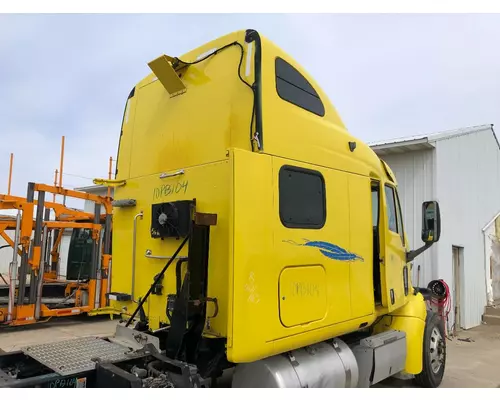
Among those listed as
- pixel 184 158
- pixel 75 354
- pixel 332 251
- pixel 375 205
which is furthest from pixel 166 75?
pixel 375 205

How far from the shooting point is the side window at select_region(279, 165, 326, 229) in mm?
3371

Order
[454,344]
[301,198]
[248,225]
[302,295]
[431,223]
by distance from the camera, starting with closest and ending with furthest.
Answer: [248,225] → [302,295] → [301,198] → [431,223] → [454,344]

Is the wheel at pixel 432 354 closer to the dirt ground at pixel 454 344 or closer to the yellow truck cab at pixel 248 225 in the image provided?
the dirt ground at pixel 454 344

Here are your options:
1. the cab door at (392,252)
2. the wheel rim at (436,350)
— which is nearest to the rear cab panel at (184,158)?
the cab door at (392,252)

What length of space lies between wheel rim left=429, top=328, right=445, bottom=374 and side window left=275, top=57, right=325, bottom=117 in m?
3.64

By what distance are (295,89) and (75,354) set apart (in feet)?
9.26

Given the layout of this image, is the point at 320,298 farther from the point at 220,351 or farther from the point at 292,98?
the point at 292,98

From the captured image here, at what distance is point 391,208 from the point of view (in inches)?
206

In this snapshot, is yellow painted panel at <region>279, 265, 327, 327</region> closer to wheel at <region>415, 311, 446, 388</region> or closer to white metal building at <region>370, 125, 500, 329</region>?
wheel at <region>415, 311, 446, 388</region>

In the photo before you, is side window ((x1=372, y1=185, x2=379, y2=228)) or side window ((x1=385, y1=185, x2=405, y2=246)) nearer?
side window ((x1=372, y1=185, x2=379, y2=228))

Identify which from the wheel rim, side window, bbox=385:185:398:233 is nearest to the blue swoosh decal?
side window, bbox=385:185:398:233

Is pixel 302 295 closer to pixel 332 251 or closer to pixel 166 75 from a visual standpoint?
pixel 332 251

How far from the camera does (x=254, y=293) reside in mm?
2977

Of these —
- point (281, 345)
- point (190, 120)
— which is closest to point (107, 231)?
point (190, 120)
